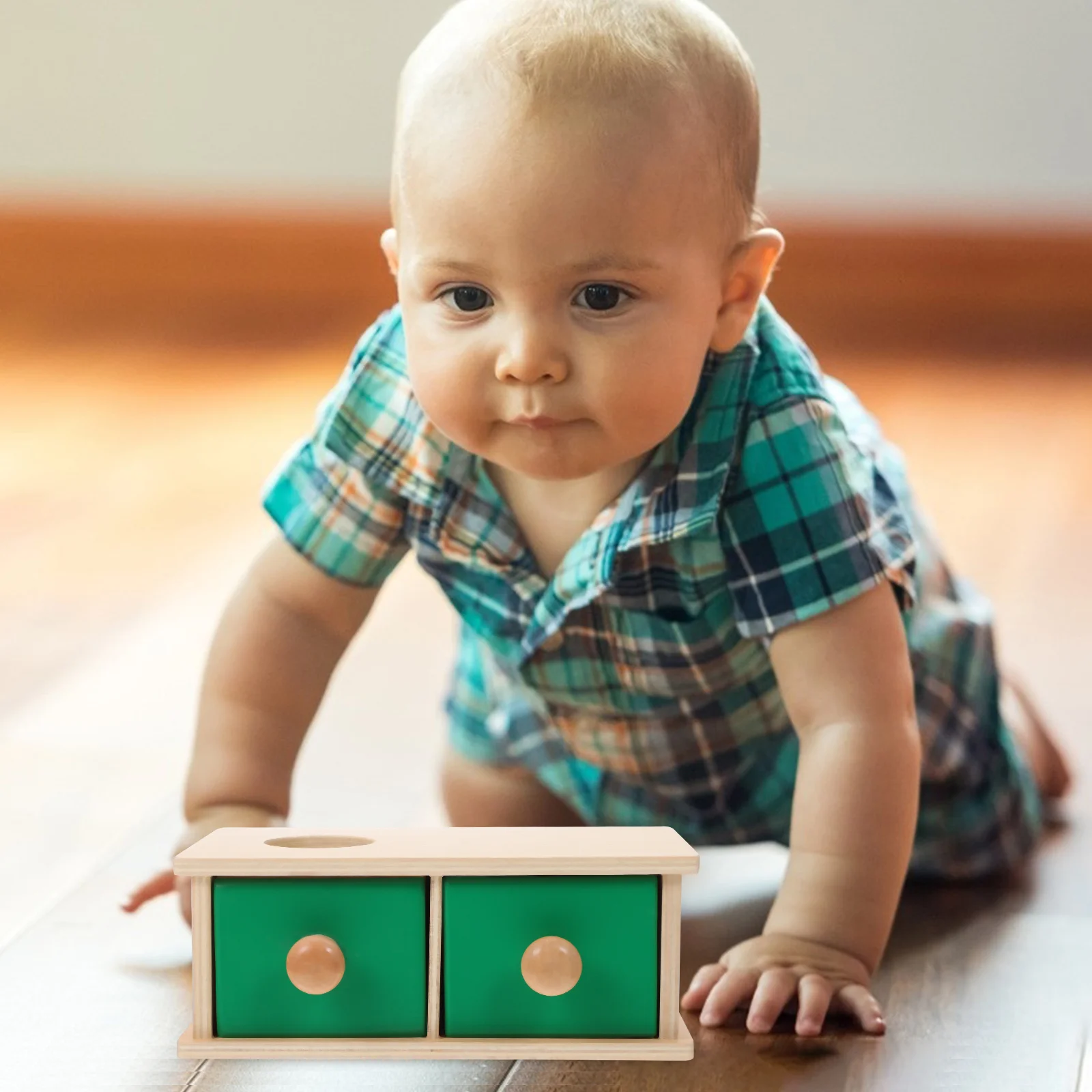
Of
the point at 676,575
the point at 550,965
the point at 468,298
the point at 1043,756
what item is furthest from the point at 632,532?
the point at 1043,756

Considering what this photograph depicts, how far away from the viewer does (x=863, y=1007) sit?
2.61 feet

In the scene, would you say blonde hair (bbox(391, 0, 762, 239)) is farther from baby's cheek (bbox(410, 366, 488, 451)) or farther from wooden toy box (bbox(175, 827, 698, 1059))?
wooden toy box (bbox(175, 827, 698, 1059))

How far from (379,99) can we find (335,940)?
214cm

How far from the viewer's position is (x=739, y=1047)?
0.77m

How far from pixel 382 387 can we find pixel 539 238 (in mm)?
199

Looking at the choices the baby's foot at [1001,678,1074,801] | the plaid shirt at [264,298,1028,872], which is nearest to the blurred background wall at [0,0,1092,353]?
the baby's foot at [1001,678,1074,801]

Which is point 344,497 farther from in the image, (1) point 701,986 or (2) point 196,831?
(1) point 701,986

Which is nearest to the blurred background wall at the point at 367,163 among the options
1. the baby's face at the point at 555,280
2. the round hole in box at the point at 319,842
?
the baby's face at the point at 555,280

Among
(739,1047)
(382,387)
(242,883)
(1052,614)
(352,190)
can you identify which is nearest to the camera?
(242,883)

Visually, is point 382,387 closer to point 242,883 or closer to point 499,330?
point 499,330

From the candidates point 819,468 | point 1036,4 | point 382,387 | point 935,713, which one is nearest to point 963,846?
point 935,713

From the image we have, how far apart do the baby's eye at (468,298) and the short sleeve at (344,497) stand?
0.48 feet

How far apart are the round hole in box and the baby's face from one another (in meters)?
0.18

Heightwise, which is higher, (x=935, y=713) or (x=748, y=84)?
(x=748, y=84)
